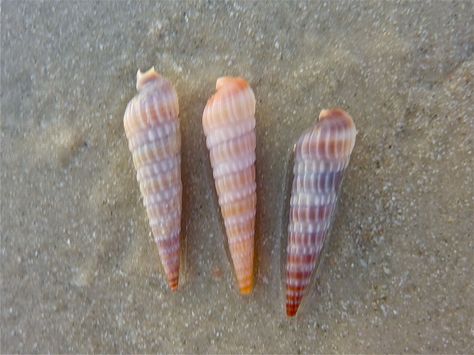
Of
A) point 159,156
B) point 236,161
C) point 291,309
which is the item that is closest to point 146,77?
point 159,156

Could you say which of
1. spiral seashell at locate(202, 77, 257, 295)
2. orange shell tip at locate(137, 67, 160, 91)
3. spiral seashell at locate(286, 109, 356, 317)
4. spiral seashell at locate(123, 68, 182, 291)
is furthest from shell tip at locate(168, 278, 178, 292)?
orange shell tip at locate(137, 67, 160, 91)

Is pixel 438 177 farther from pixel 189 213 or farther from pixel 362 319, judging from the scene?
pixel 189 213

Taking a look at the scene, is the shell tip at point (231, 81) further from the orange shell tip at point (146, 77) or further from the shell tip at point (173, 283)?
the shell tip at point (173, 283)

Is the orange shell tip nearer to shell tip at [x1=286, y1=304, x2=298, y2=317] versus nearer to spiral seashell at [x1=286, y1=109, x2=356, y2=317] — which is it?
spiral seashell at [x1=286, y1=109, x2=356, y2=317]

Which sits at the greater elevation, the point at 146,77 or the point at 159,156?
the point at 146,77

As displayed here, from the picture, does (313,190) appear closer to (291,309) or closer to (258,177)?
(258,177)

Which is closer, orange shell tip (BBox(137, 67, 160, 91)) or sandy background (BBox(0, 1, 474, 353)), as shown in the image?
sandy background (BBox(0, 1, 474, 353))
